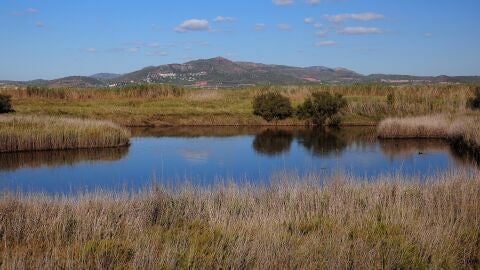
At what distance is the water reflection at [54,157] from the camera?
19.2m

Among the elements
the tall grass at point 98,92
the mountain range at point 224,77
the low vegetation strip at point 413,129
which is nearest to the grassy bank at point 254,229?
the low vegetation strip at point 413,129

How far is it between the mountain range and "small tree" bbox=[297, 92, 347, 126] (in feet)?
209

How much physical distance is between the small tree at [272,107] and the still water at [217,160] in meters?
4.57

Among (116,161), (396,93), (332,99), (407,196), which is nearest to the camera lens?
(407,196)

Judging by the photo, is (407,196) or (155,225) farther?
(407,196)

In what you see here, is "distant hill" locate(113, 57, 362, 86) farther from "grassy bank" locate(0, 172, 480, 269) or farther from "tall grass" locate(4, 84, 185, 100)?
"grassy bank" locate(0, 172, 480, 269)

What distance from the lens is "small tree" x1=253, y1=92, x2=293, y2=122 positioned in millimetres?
34219

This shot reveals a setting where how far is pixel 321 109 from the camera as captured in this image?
3388cm

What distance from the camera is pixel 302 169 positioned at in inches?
698

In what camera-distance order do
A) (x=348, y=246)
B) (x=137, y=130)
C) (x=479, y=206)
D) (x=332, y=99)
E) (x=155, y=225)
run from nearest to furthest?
(x=348, y=246), (x=155, y=225), (x=479, y=206), (x=137, y=130), (x=332, y=99)

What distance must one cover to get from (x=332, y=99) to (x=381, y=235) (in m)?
27.3

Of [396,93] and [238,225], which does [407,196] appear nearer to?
[238,225]

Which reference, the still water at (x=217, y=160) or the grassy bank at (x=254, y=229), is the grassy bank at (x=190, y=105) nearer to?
the still water at (x=217, y=160)

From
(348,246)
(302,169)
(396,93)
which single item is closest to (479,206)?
(348,246)
